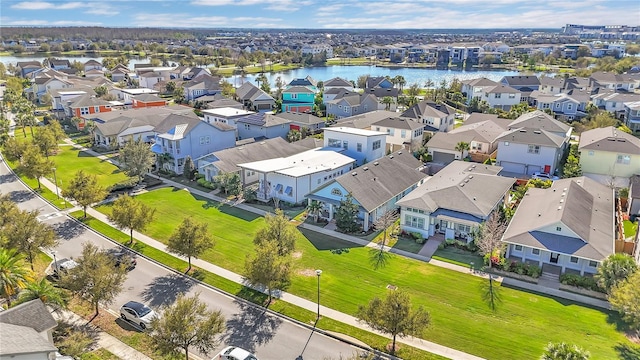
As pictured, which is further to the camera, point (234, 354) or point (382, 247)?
point (382, 247)

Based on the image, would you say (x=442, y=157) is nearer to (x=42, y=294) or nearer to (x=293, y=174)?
(x=293, y=174)

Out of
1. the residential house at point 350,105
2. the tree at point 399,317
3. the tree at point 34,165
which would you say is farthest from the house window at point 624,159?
the tree at point 34,165

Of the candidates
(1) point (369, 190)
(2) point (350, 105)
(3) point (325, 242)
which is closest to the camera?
(3) point (325, 242)

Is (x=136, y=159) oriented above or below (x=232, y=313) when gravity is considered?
above

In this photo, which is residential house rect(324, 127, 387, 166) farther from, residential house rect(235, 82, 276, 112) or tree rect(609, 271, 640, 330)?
residential house rect(235, 82, 276, 112)

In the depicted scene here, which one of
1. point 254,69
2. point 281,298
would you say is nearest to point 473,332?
point 281,298

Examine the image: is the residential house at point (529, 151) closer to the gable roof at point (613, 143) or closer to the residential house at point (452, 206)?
the gable roof at point (613, 143)

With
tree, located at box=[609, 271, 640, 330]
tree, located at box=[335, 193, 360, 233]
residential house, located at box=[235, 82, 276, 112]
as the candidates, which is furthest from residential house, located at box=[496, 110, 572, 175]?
residential house, located at box=[235, 82, 276, 112]

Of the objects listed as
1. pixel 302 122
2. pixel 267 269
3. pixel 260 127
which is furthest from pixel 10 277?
pixel 302 122
